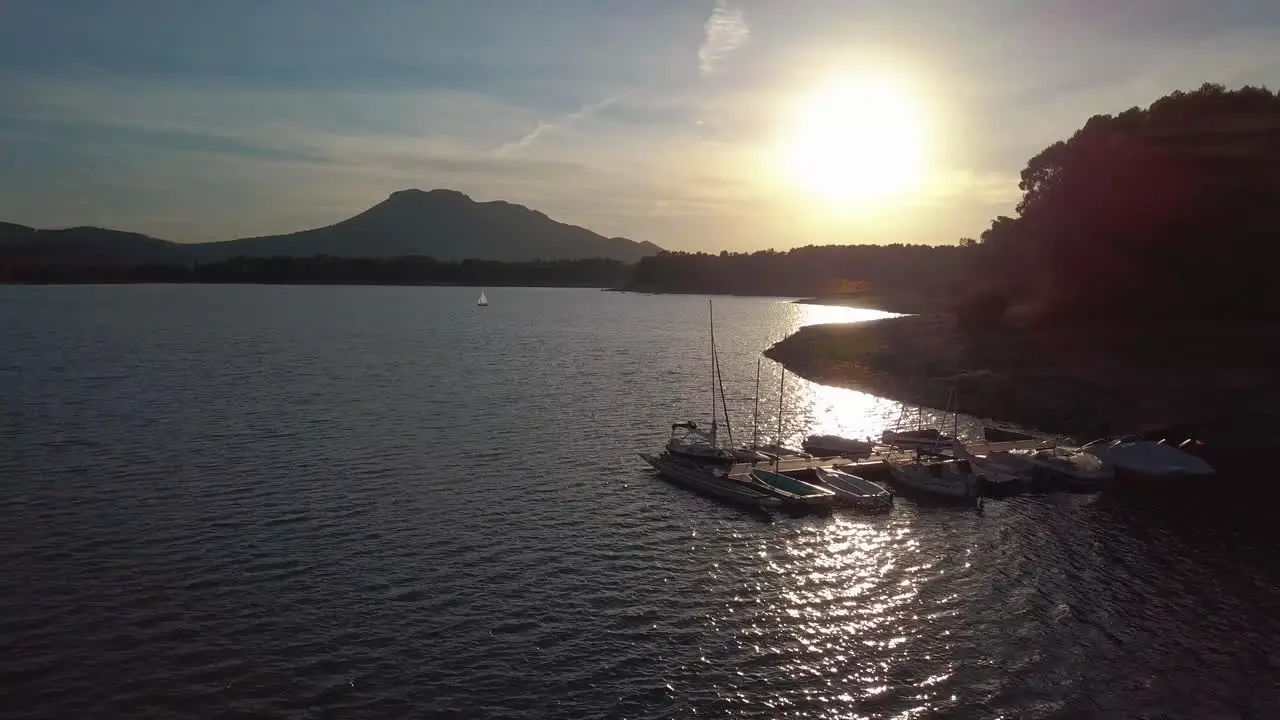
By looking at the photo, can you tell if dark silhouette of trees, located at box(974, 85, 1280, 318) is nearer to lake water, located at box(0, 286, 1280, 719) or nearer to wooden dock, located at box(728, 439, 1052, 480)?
wooden dock, located at box(728, 439, 1052, 480)

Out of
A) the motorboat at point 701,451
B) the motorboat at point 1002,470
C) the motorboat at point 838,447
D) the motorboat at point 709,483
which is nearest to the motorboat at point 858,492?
the motorboat at point 709,483

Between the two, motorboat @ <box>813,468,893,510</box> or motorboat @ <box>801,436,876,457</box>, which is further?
motorboat @ <box>801,436,876,457</box>

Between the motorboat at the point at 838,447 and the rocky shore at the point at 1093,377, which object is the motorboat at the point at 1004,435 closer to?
the rocky shore at the point at 1093,377

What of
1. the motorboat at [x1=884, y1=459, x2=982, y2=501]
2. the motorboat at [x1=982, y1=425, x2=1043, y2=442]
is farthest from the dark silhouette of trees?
the motorboat at [x1=884, y1=459, x2=982, y2=501]

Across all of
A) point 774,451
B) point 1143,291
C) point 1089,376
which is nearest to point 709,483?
point 774,451

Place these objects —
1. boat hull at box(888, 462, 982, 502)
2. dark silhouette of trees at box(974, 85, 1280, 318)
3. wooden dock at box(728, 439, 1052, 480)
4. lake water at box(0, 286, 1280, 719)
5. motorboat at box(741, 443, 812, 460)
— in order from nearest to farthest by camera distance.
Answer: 1. lake water at box(0, 286, 1280, 719)
2. boat hull at box(888, 462, 982, 502)
3. wooden dock at box(728, 439, 1052, 480)
4. motorboat at box(741, 443, 812, 460)
5. dark silhouette of trees at box(974, 85, 1280, 318)

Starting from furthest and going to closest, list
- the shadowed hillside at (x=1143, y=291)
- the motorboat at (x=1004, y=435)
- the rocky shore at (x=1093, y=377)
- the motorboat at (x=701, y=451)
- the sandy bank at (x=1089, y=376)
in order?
the shadowed hillside at (x=1143, y=291), the sandy bank at (x=1089, y=376), the rocky shore at (x=1093, y=377), the motorboat at (x=1004, y=435), the motorboat at (x=701, y=451)

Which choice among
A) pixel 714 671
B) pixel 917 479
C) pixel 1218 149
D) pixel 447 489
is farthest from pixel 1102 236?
pixel 714 671
